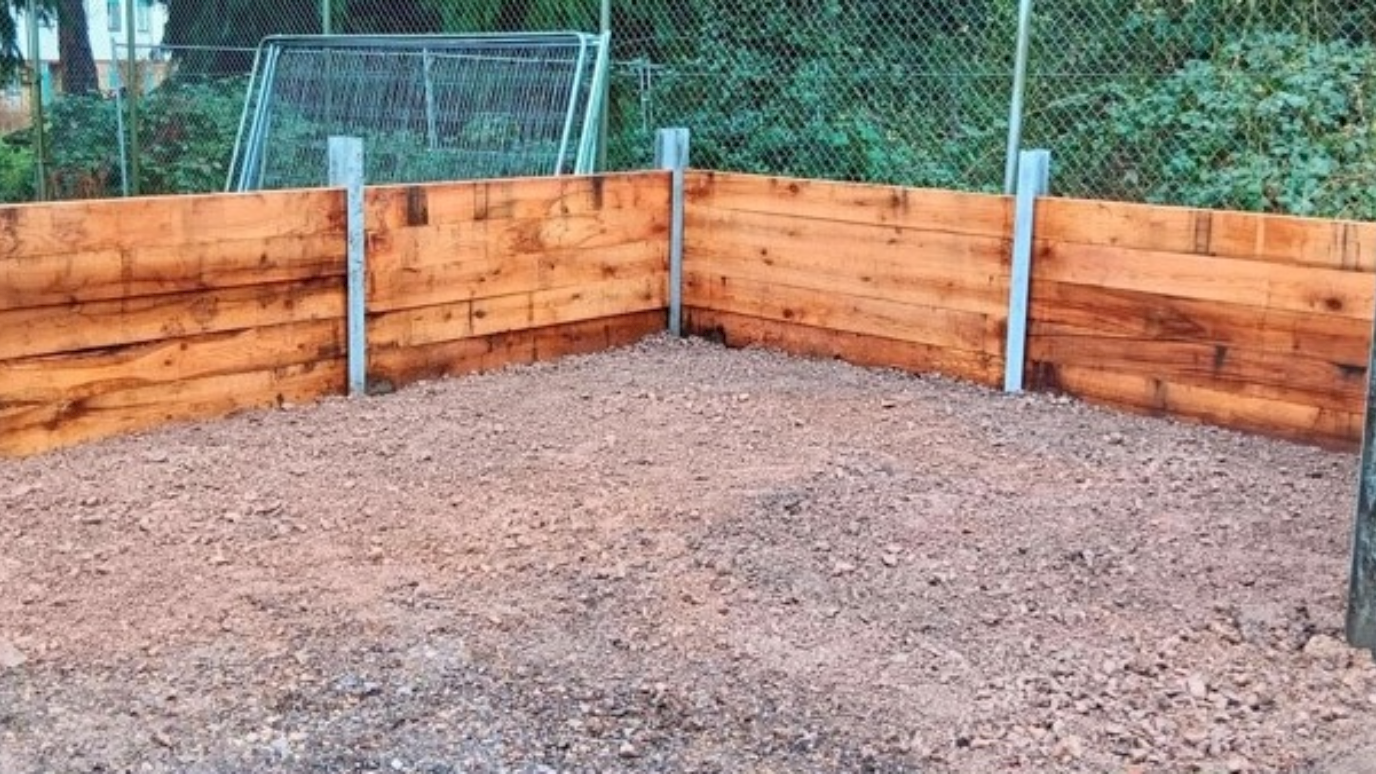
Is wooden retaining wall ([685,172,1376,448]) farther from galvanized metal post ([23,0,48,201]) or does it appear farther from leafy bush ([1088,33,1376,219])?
galvanized metal post ([23,0,48,201])

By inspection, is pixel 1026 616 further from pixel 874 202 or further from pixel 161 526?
pixel 874 202

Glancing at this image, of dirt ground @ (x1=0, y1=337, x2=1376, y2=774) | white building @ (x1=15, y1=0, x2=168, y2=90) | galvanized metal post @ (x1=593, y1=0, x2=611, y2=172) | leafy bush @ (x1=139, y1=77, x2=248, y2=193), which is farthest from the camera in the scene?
white building @ (x1=15, y1=0, x2=168, y2=90)

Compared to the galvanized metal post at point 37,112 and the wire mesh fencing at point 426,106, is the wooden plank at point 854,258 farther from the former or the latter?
the galvanized metal post at point 37,112

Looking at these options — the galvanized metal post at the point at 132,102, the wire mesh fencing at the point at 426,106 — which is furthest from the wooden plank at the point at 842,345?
the galvanized metal post at the point at 132,102

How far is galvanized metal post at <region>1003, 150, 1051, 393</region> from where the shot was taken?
5.77 meters

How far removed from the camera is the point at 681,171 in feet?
22.5

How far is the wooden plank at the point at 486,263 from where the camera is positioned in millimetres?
5754

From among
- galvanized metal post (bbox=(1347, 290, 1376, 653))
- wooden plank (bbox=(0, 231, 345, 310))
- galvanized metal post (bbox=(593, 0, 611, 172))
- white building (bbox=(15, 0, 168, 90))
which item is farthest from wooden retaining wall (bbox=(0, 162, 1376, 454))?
white building (bbox=(15, 0, 168, 90))

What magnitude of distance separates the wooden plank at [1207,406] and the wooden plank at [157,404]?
2765 mm

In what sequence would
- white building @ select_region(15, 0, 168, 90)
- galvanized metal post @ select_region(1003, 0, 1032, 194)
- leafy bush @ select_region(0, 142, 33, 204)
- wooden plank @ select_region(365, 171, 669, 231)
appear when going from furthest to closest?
1. white building @ select_region(15, 0, 168, 90)
2. leafy bush @ select_region(0, 142, 33, 204)
3. galvanized metal post @ select_region(1003, 0, 1032, 194)
4. wooden plank @ select_region(365, 171, 669, 231)

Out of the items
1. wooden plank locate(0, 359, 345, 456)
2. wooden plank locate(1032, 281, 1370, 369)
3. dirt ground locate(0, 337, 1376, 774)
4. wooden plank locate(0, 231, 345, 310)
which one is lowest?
dirt ground locate(0, 337, 1376, 774)

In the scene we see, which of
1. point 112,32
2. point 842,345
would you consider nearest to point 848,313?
point 842,345

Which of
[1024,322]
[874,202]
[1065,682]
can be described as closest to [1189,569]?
[1065,682]

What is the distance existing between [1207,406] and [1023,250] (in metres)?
0.90
